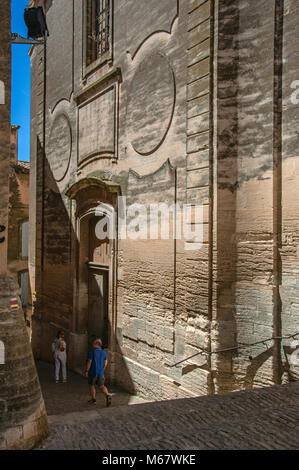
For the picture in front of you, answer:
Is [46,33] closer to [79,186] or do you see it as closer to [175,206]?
[79,186]

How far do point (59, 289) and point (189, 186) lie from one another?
5.98 m

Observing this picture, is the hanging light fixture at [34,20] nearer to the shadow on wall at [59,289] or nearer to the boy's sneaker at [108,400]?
the shadow on wall at [59,289]

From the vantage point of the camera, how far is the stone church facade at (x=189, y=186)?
19.3ft

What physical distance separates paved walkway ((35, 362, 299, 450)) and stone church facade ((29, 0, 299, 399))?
161 centimetres

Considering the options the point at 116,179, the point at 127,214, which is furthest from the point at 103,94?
the point at 127,214

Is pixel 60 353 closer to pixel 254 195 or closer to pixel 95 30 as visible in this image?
pixel 254 195

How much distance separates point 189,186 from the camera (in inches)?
264

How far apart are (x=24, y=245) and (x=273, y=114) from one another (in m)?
14.6

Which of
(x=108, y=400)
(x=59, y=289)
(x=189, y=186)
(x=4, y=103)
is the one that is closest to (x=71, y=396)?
(x=108, y=400)

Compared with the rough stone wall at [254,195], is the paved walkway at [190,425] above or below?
below

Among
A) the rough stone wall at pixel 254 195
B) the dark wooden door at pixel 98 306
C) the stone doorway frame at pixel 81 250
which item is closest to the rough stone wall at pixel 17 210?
the stone doorway frame at pixel 81 250

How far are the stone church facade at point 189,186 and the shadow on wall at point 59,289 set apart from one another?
7 cm

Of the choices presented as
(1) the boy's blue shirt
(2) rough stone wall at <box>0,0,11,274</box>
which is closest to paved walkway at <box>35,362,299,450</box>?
(2) rough stone wall at <box>0,0,11,274</box>

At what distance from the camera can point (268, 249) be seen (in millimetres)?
5922
